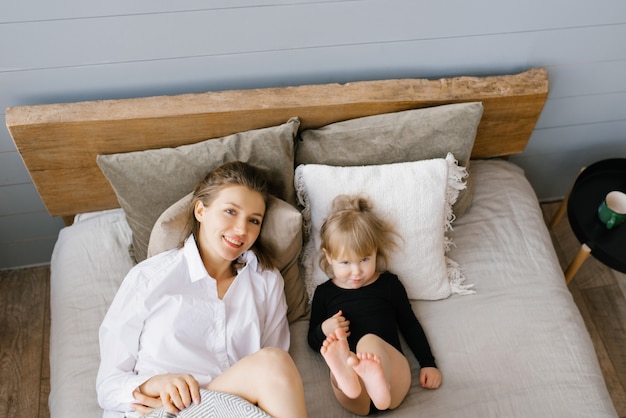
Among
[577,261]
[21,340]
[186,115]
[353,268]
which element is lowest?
[21,340]

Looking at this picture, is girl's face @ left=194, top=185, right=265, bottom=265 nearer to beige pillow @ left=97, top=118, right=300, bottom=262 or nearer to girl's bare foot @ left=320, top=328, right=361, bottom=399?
beige pillow @ left=97, top=118, right=300, bottom=262

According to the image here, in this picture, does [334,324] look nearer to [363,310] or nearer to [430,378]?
[363,310]

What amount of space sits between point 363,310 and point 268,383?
14.6 inches

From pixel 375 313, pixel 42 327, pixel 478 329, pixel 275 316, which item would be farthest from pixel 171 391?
pixel 42 327

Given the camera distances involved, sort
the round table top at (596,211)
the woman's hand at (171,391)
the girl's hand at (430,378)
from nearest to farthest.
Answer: the woman's hand at (171,391)
the girl's hand at (430,378)
the round table top at (596,211)

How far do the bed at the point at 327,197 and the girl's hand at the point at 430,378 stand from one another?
19mm

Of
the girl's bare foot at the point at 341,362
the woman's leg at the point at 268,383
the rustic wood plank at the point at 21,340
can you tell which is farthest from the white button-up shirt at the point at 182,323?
the rustic wood plank at the point at 21,340

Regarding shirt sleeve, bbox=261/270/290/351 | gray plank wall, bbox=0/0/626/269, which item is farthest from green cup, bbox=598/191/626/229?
shirt sleeve, bbox=261/270/290/351

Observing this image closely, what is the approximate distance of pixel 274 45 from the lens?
4.75ft

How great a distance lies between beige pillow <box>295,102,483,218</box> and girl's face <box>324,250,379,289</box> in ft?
0.89

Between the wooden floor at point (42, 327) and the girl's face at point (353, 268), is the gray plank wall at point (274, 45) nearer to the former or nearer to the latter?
the wooden floor at point (42, 327)

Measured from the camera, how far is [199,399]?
1192 millimetres

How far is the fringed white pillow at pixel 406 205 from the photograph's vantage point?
1.49 metres

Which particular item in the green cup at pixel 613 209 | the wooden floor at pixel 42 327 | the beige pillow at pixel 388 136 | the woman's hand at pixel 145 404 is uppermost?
the beige pillow at pixel 388 136
